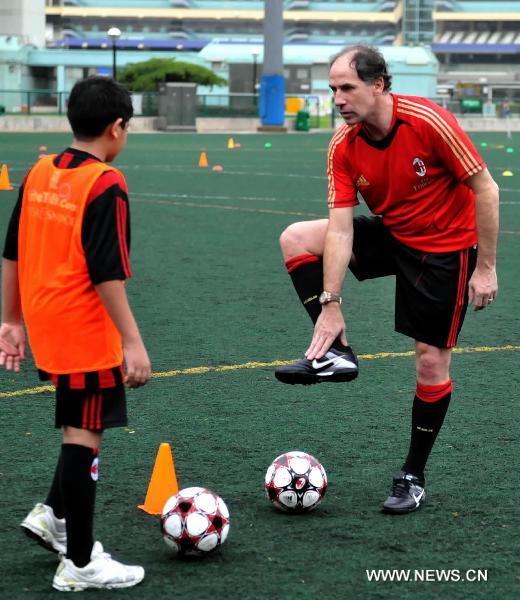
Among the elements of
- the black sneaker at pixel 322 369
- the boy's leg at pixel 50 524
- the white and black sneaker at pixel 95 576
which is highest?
the black sneaker at pixel 322 369

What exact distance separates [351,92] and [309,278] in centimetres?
89

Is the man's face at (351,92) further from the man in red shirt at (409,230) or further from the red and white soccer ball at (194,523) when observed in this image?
the red and white soccer ball at (194,523)

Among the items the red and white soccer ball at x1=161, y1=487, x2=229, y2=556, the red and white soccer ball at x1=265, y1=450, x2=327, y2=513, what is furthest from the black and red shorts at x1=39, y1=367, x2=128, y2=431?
the red and white soccer ball at x1=265, y1=450, x2=327, y2=513

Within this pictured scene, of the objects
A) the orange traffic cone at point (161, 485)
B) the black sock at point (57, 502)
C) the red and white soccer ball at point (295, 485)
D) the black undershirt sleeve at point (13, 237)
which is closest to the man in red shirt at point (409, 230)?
the red and white soccer ball at point (295, 485)

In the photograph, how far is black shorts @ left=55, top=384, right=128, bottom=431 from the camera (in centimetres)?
391

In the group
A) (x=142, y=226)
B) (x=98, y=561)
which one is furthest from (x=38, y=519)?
(x=142, y=226)

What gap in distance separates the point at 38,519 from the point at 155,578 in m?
0.46

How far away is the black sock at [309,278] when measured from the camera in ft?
17.2

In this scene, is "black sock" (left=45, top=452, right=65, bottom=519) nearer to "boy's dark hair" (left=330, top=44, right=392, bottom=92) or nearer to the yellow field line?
"boy's dark hair" (left=330, top=44, right=392, bottom=92)

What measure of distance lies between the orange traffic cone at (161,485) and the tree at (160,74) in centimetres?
5499

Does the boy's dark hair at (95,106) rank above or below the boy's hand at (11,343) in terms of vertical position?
above

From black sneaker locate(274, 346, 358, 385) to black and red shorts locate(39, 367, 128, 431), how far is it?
44.6 inches

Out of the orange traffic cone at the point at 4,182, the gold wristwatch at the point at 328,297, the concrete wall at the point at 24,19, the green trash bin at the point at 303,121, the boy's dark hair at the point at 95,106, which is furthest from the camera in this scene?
the concrete wall at the point at 24,19

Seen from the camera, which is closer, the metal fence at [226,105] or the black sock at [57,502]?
the black sock at [57,502]
